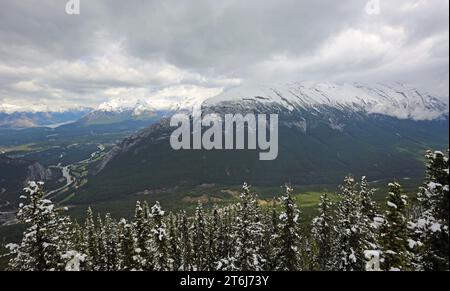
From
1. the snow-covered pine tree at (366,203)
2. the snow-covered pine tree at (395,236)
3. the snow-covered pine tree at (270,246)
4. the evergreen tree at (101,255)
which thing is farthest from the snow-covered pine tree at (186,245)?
the snow-covered pine tree at (395,236)

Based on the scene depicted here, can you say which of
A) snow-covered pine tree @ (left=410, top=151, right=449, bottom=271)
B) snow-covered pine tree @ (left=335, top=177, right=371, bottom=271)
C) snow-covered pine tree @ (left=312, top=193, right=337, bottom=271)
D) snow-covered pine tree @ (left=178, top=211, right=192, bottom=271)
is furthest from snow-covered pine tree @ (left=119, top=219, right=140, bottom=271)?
snow-covered pine tree @ (left=410, top=151, right=449, bottom=271)

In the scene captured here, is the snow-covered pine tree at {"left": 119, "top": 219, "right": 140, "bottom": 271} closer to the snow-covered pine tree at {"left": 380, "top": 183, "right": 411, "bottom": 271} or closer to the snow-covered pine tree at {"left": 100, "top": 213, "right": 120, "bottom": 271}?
the snow-covered pine tree at {"left": 100, "top": 213, "right": 120, "bottom": 271}

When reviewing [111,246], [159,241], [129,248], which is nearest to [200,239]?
[111,246]

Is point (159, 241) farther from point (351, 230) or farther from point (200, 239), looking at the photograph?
point (200, 239)

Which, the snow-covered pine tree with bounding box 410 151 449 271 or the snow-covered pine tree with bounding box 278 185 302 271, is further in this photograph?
the snow-covered pine tree with bounding box 278 185 302 271
